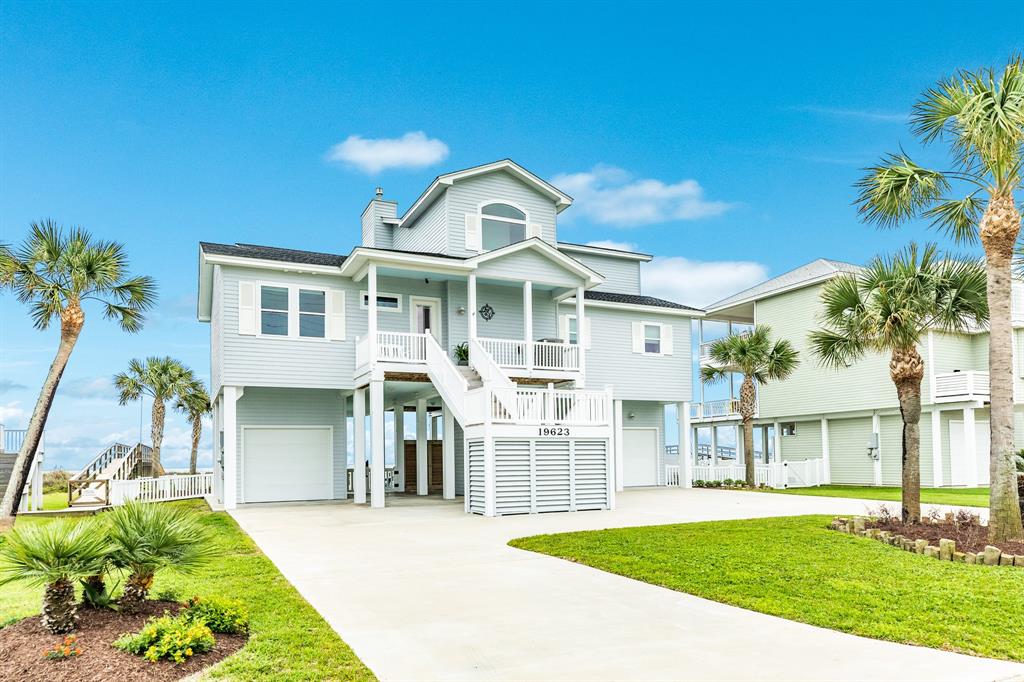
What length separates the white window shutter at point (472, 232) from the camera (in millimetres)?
23625

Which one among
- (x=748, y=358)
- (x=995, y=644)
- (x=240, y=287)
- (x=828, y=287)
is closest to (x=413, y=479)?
(x=240, y=287)

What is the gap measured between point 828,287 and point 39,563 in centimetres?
1374

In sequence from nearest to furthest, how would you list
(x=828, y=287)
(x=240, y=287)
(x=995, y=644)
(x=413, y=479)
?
(x=995, y=644) < (x=828, y=287) < (x=240, y=287) < (x=413, y=479)

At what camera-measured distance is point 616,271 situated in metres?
30.2

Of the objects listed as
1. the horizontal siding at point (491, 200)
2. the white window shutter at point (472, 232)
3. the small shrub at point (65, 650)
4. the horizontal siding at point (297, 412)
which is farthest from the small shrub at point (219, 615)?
the white window shutter at point (472, 232)

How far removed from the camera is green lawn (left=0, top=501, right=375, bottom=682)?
5.86m

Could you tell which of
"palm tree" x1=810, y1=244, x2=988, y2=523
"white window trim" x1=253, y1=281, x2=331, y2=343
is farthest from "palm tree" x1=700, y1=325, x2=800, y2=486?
"white window trim" x1=253, y1=281, x2=331, y2=343

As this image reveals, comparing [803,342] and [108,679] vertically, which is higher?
[803,342]

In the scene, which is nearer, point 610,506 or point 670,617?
point 670,617

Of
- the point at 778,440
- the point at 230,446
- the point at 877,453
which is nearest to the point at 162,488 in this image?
the point at 230,446

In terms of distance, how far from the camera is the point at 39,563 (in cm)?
642

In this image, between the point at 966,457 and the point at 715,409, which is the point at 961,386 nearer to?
the point at 966,457

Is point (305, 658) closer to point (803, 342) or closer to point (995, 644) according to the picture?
point (995, 644)

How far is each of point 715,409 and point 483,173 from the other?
1863 cm
